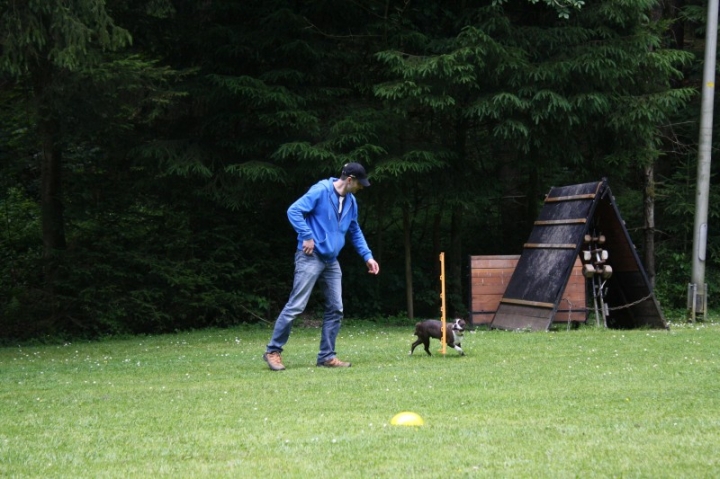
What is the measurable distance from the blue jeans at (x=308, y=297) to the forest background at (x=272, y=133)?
697 centimetres

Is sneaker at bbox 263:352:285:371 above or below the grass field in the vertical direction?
below

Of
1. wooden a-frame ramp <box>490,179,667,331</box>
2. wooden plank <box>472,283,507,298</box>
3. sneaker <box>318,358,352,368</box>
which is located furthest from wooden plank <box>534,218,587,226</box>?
sneaker <box>318,358,352,368</box>

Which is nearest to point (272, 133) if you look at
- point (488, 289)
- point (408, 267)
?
point (408, 267)

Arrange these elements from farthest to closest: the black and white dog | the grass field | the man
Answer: the black and white dog < the man < the grass field

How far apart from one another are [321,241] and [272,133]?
28.7 ft

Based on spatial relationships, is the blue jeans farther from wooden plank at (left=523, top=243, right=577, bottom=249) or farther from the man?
wooden plank at (left=523, top=243, right=577, bottom=249)

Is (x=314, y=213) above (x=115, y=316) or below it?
above

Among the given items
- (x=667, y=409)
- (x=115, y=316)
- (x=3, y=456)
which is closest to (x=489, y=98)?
(x=115, y=316)

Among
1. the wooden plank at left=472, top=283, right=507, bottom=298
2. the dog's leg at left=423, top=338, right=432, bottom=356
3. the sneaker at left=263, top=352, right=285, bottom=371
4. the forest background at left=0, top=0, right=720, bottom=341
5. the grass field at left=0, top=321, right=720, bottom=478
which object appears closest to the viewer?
the grass field at left=0, top=321, right=720, bottom=478

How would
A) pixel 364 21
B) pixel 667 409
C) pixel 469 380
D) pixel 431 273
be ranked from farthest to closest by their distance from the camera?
1. pixel 431 273
2. pixel 364 21
3. pixel 469 380
4. pixel 667 409

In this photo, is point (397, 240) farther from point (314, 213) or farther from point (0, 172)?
point (314, 213)

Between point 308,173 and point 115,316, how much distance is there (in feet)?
14.5

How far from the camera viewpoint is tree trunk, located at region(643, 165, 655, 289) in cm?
2067

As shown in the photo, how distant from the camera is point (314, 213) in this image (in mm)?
9234
